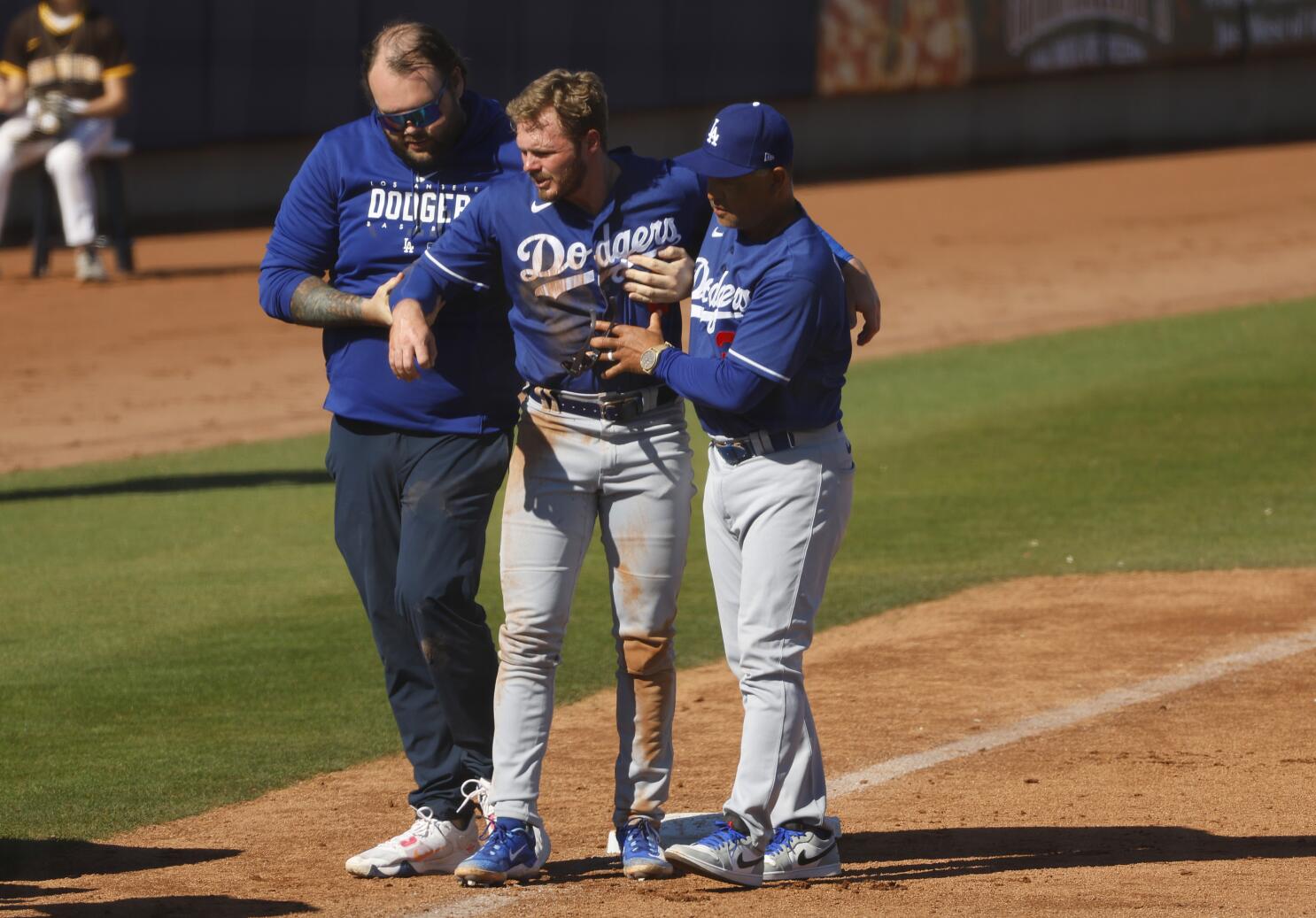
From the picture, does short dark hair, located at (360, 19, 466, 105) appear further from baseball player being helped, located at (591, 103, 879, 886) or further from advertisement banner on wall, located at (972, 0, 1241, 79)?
advertisement banner on wall, located at (972, 0, 1241, 79)

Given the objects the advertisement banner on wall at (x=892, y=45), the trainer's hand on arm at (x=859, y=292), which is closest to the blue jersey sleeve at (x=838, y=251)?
the trainer's hand on arm at (x=859, y=292)

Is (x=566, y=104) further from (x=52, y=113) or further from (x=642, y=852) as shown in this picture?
(x=52, y=113)

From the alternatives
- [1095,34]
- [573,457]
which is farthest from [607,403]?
[1095,34]

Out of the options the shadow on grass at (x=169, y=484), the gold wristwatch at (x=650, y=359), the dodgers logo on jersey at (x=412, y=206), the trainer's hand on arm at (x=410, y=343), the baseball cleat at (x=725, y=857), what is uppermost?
the dodgers logo on jersey at (x=412, y=206)

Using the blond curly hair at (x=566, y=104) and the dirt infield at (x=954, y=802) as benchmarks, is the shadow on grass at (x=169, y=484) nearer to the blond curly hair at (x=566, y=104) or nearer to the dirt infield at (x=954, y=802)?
the dirt infield at (x=954, y=802)

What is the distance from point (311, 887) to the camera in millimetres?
5117

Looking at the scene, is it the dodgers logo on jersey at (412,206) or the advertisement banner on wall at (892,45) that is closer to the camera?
the dodgers logo on jersey at (412,206)

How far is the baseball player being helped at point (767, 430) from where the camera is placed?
489 centimetres

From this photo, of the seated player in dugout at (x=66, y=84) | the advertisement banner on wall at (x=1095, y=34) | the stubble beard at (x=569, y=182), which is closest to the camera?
the stubble beard at (x=569, y=182)

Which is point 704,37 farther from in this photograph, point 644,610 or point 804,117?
point 644,610

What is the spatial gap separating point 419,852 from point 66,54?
14.5m

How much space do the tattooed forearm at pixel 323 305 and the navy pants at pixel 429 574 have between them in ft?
0.97

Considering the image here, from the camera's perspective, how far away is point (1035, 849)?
542 centimetres

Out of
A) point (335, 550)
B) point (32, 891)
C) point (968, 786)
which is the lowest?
point (335, 550)
